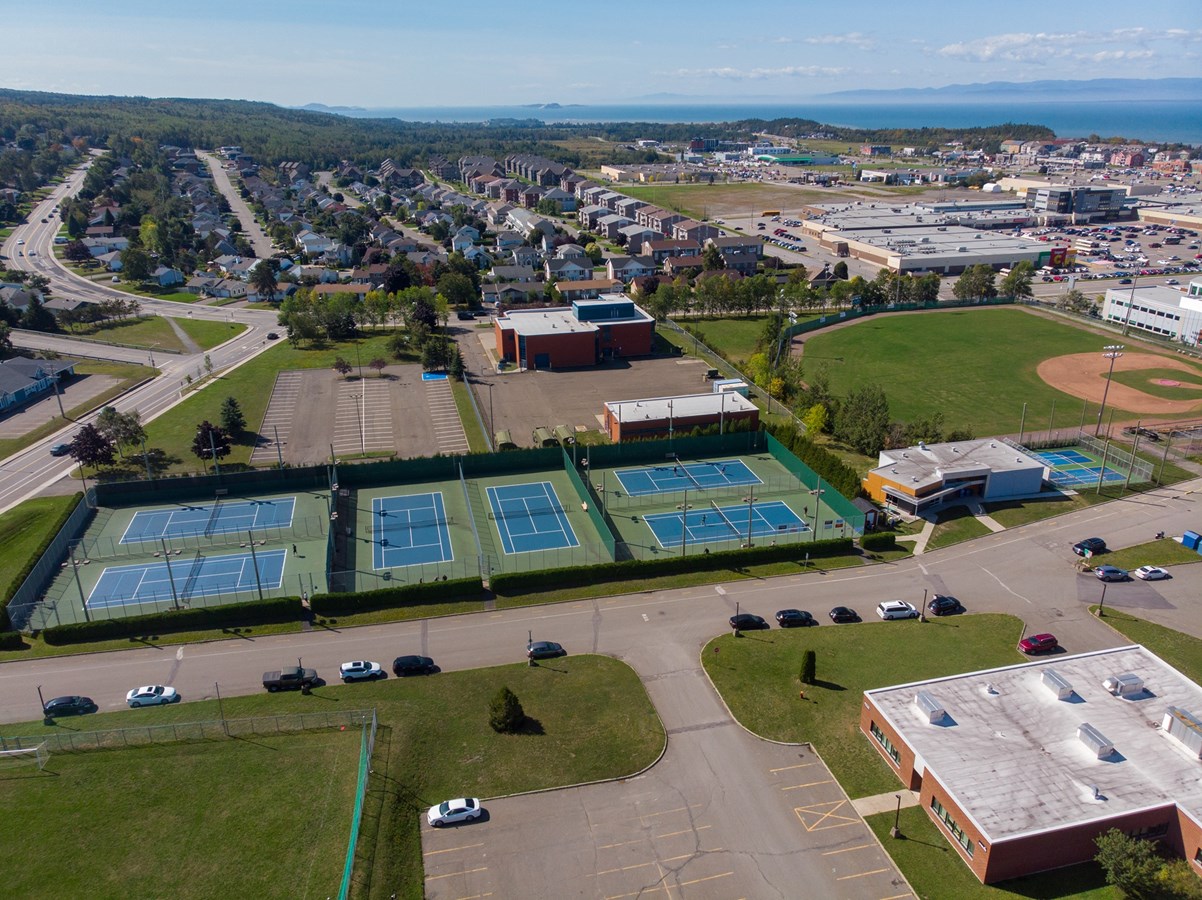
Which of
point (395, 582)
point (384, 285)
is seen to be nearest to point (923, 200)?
point (384, 285)

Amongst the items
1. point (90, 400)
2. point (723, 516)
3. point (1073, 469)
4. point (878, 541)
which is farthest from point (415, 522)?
point (1073, 469)

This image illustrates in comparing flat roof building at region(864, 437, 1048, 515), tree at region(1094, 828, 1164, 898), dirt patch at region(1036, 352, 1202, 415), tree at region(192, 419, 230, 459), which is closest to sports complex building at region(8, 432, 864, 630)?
flat roof building at region(864, 437, 1048, 515)

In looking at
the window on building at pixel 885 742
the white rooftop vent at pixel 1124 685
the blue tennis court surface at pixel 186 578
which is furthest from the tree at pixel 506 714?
the white rooftop vent at pixel 1124 685

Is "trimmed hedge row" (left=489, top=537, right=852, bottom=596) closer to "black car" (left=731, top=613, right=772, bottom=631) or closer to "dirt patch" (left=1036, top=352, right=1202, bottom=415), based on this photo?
"black car" (left=731, top=613, right=772, bottom=631)

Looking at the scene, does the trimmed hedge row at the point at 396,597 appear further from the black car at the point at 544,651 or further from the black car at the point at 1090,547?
the black car at the point at 1090,547

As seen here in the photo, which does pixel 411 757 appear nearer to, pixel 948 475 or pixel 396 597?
pixel 396 597
